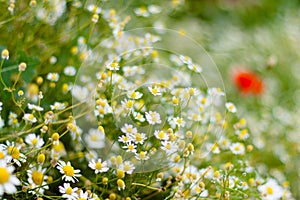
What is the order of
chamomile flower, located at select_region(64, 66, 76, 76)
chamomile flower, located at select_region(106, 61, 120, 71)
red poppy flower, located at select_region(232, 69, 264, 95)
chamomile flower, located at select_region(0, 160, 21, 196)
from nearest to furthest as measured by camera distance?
1. chamomile flower, located at select_region(0, 160, 21, 196)
2. chamomile flower, located at select_region(106, 61, 120, 71)
3. chamomile flower, located at select_region(64, 66, 76, 76)
4. red poppy flower, located at select_region(232, 69, 264, 95)

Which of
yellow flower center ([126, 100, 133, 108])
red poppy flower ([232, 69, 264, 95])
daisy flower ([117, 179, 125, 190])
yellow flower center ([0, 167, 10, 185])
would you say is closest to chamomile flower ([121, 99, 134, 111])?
yellow flower center ([126, 100, 133, 108])

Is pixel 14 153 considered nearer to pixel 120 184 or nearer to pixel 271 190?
pixel 120 184

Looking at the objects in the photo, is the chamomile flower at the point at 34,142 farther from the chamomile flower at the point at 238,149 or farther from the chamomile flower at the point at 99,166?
the chamomile flower at the point at 238,149

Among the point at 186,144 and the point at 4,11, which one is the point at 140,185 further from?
the point at 4,11

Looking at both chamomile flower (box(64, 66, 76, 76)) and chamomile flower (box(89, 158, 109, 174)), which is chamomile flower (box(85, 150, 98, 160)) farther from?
chamomile flower (box(64, 66, 76, 76))

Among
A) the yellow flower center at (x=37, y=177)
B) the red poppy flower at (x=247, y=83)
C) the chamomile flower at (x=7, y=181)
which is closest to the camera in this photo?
the chamomile flower at (x=7, y=181)

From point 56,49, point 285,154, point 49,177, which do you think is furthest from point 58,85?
point 285,154

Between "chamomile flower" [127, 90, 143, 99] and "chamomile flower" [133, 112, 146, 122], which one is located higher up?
"chamomile flower" [127, 90, 143, 99]

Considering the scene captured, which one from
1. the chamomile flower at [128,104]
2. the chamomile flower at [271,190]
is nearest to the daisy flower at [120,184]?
the chamomile flower at [128,104]
